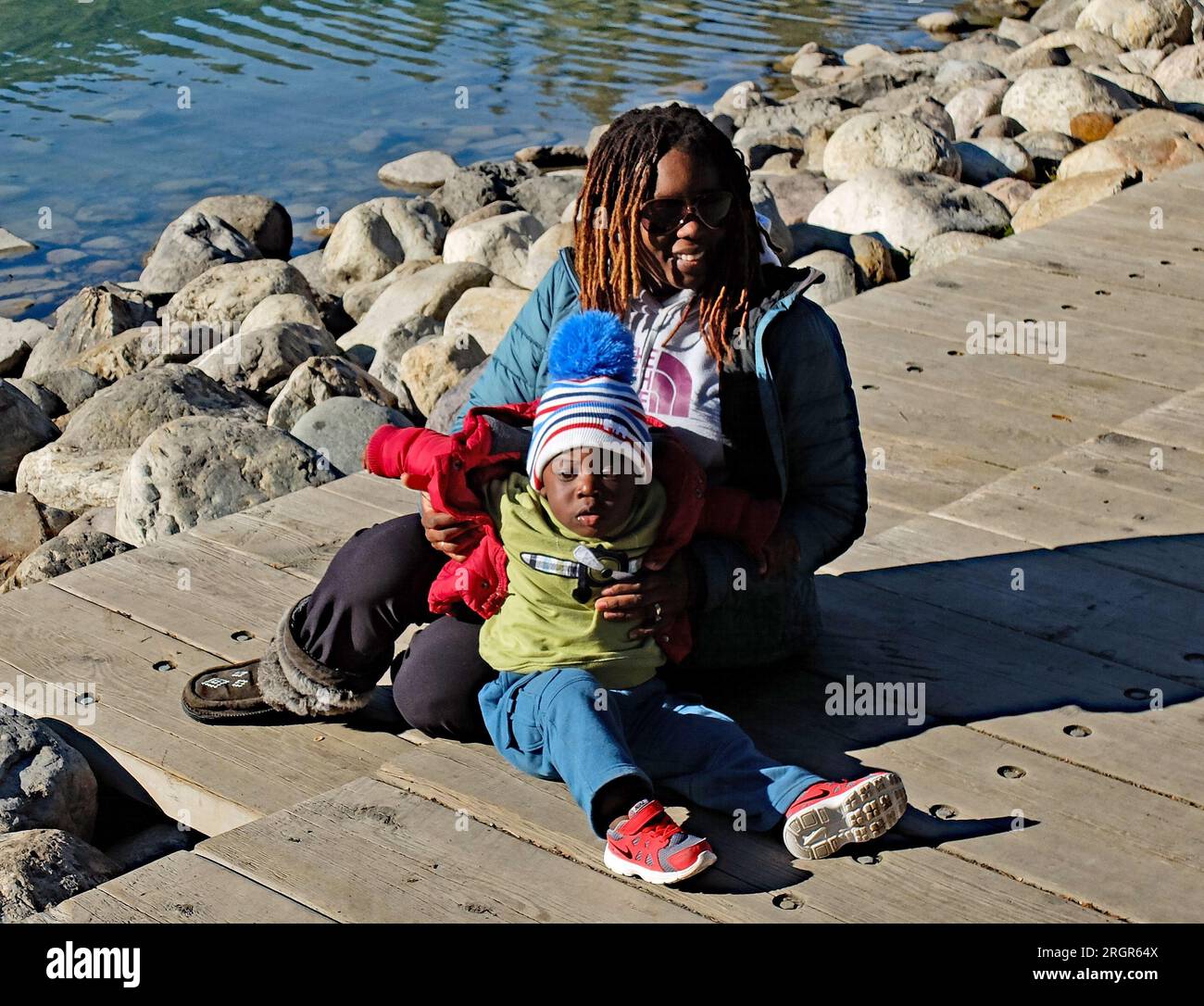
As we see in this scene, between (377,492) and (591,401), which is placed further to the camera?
(377,492)

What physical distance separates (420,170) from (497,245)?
4.91m

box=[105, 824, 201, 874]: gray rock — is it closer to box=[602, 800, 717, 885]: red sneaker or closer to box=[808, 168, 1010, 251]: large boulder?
box=[602, 800, 717, 885]: red sneaker

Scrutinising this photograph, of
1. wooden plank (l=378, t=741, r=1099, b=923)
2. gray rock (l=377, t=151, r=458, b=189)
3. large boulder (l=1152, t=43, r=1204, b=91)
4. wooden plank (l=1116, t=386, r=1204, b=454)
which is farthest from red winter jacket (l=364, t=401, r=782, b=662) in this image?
gray rock (l=377, t=151, r=458, b=189)

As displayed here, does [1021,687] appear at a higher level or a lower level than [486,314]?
higher

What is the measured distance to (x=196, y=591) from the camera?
448cm

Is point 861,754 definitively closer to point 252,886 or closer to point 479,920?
point 479,920

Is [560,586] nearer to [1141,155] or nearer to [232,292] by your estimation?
[1141,155]

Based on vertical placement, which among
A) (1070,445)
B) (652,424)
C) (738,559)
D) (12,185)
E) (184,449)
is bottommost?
(12,185)

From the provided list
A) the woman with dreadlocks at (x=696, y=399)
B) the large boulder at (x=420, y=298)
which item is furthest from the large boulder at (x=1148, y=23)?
the woman with dreadlocks at (x=696, y=399)

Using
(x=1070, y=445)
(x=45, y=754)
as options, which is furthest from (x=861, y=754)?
(x=1070, y=445)

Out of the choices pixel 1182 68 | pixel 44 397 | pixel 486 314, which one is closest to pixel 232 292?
pixel 44 397
